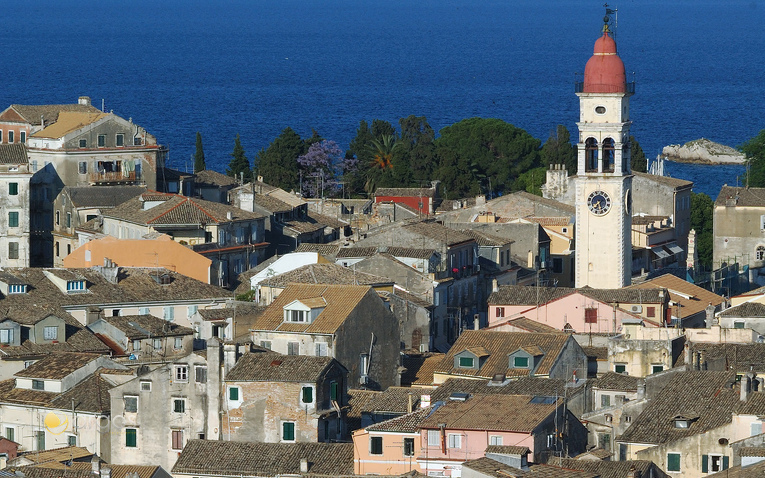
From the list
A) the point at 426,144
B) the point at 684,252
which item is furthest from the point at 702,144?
the point at 684,252

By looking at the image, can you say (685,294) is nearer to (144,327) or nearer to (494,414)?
(144,327)

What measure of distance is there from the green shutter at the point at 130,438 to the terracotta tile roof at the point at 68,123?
35533mm

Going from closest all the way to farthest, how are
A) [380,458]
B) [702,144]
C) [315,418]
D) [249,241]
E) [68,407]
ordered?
[380,458] < [315,418] < [68,407] < [249,241] < [702,144]

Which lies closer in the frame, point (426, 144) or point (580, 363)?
point (580, 363)

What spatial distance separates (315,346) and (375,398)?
4119 millimetres

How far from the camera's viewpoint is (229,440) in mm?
49438

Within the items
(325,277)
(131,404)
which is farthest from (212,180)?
(131,404)

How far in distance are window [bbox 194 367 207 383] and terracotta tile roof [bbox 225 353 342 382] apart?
29.5 inches

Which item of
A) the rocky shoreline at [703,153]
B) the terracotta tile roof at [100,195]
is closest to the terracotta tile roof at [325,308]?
the terracotta tile roof at [100,195]

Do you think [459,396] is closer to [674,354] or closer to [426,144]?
[674,354]

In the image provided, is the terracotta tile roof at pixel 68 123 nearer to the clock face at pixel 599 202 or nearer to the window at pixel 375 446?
the clock face at pixel 599 202

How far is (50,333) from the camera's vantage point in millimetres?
59812

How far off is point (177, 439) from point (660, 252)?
130ft

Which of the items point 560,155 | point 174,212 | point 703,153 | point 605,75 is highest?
point 605,75
